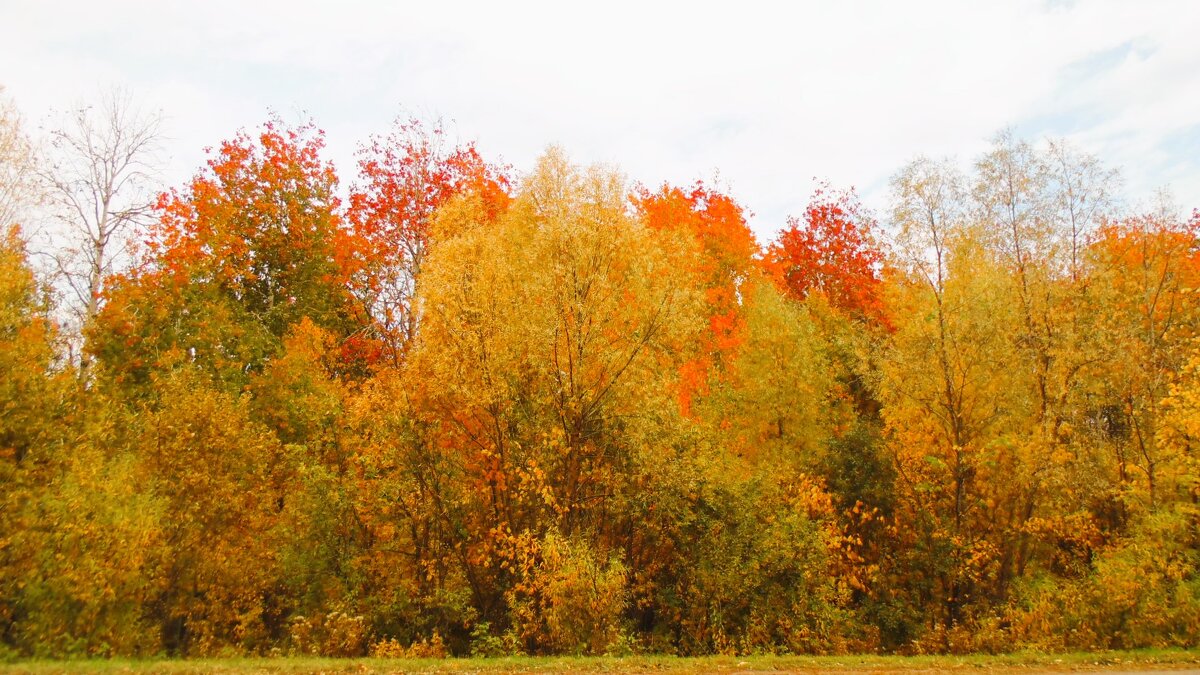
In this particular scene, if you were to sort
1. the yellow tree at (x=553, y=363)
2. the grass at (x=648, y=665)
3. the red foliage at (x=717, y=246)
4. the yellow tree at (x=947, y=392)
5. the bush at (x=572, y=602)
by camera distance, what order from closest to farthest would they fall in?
the grass at (x=648, y=665)
the bush at (x=572, y=602)
the yellow tree at (x=553, y=363)
the yellow tree at (x=947, y=392)
the red foliage at (x=717, y=246)

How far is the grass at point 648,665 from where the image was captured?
11.8 metres

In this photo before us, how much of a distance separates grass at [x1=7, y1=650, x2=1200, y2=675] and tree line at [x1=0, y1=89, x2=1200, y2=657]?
11.4ft

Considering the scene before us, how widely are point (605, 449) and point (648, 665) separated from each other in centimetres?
721

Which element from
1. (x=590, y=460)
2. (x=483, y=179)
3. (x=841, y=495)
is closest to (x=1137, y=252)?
(x=841, y=495)

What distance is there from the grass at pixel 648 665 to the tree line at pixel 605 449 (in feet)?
11.4

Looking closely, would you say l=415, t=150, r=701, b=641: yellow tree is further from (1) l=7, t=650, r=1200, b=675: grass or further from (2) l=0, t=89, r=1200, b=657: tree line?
(1) l=7, t=650, r=1200, b=675: grass

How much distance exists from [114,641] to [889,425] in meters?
21.6

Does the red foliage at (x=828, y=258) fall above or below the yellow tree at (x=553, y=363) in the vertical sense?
above

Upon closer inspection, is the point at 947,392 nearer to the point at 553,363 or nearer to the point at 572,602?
the point at 553,363

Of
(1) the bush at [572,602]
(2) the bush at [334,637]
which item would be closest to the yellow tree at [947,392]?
(1) the bush at [572,602]

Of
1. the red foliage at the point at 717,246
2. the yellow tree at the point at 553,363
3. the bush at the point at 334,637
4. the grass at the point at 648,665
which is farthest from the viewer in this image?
the red foliage at the point at 717,246

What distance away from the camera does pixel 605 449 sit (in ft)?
64.6

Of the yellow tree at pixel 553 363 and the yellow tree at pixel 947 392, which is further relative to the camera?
the yellow tree at pixel 947 392

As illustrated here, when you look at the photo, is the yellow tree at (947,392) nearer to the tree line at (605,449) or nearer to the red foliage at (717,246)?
the tree line at (605,449)
